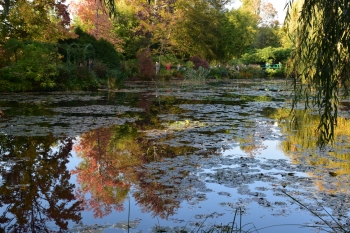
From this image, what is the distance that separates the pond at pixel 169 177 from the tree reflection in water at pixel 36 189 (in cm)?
1

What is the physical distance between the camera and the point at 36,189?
4.32 meters

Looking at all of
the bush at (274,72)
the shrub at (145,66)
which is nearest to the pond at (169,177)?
the shrub at (145,66)

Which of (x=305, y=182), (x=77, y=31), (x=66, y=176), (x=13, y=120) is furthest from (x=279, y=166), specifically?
(x=77, y=31)

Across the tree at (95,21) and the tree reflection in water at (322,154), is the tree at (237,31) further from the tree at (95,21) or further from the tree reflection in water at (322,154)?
the tree reflection in water at (322,154)

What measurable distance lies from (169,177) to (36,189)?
5.35ft

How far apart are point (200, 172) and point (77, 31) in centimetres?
2054

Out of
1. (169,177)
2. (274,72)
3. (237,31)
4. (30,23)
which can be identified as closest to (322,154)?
(169,177)

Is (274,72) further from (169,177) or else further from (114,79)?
(169,177)

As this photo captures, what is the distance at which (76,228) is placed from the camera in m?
3.39

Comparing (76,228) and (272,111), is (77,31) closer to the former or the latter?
(272,111)

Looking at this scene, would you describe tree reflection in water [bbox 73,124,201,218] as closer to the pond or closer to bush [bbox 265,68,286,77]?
the pond

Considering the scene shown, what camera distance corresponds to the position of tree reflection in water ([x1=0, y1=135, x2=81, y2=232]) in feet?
11.5

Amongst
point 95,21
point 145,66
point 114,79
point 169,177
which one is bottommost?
point 169,177

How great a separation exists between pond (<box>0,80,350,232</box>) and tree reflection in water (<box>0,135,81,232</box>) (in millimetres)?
11
